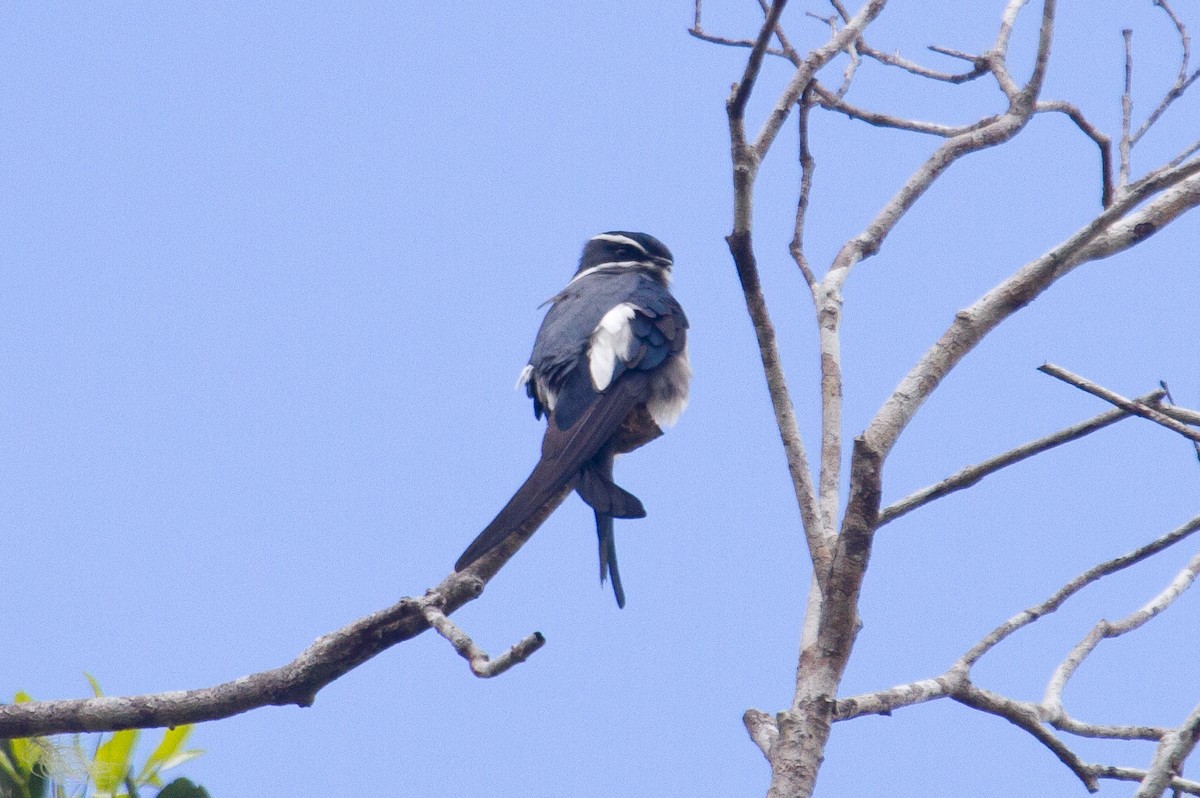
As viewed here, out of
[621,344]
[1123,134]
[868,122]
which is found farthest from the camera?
[621,344]

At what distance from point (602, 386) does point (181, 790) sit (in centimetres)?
171

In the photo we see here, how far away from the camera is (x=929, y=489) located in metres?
2.30

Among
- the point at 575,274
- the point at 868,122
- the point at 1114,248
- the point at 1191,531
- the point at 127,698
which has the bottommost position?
the point at 127,698

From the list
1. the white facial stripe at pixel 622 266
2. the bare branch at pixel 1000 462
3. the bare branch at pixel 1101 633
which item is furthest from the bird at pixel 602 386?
the bare branch at pixel 1101 633

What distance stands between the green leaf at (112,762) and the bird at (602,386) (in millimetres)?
1149

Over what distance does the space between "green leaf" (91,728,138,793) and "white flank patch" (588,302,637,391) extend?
1700 millimetres

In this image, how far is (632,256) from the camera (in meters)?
5.69

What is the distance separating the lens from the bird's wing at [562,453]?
10.1 feet

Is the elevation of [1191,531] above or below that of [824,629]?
above

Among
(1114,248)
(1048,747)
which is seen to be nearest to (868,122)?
(1114,248)

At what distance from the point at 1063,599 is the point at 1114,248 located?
2.64 ft

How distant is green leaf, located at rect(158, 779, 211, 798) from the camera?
3.28 metres

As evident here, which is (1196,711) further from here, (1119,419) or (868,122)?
(868,122)

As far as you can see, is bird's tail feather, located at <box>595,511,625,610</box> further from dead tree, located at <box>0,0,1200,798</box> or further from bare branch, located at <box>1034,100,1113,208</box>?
bare branch, located at <box>1034,100,1113,208</box>
